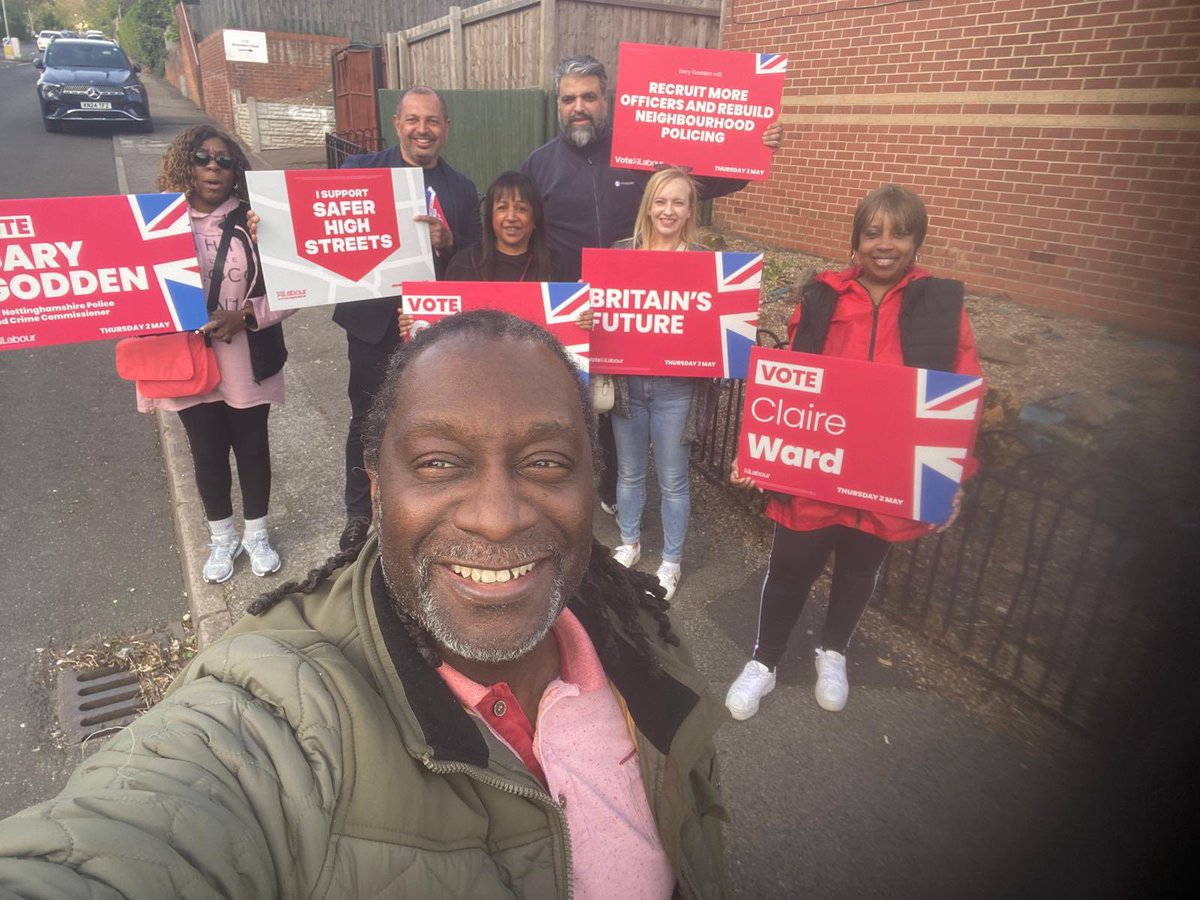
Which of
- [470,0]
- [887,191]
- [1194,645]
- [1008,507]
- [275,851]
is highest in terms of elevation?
[470,0]

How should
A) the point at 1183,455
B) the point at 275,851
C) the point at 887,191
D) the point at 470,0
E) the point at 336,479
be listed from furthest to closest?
the point at 470,0, the point at 336,479, the point at 887,191, the point at 1183,455, the point at 275,851

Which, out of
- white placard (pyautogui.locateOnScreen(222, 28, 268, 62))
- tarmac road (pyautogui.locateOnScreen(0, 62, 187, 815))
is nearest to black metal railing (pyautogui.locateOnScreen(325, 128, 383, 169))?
tarmac road (pyautogui.locateOnScreen(0, 62, 187, 815))

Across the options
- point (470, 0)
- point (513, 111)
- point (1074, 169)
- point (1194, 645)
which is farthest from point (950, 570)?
point (470, 0)

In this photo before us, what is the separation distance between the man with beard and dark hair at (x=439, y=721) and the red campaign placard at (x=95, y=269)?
2115mm

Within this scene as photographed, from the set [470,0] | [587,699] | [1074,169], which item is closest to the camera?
[587,699]

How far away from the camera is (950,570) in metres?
4.05

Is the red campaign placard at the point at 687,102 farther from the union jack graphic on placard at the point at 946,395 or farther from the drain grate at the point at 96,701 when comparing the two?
Answer: the drain grate at the point at 96,701

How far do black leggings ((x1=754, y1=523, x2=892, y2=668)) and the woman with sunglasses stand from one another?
246 cm

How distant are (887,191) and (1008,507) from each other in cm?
218

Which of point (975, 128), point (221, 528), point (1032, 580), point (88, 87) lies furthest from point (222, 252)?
point (88, 87)

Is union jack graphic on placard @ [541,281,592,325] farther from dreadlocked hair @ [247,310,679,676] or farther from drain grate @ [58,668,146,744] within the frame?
drain grate @ [58,668,146,744]

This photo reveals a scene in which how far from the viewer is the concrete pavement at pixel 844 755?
7.97ft

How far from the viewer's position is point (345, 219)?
11.6 ft

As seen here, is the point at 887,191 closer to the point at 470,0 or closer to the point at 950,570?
the point at 950,570
